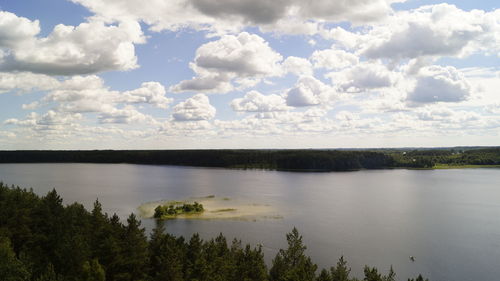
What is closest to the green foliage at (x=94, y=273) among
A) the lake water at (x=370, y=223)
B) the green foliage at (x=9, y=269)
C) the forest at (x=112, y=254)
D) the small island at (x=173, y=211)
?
the forest at (x=112, y=254)

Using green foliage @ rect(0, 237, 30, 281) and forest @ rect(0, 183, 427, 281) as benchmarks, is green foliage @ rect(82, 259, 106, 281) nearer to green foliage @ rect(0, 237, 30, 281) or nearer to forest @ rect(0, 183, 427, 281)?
forest @ rect(0, 183, 427, 281)

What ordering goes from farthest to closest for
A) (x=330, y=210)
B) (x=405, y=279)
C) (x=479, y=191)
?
(x=479, y=191)
(x=330, y=210)
(x=405, y=279)

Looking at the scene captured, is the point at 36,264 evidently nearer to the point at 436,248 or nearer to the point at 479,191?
the point at 436,248

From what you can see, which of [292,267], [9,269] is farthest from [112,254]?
[292,267]

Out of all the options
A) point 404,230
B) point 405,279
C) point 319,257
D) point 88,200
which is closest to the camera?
point 405,279

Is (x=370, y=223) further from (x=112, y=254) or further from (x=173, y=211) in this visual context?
(x=112, y=254)

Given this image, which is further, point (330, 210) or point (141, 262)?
point (330, 210)

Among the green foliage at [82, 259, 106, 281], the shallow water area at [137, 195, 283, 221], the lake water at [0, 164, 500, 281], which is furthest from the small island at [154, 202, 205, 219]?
the green foliage at [82, 259, 106, 281]

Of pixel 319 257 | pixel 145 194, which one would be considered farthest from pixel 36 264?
pixel 145 194
